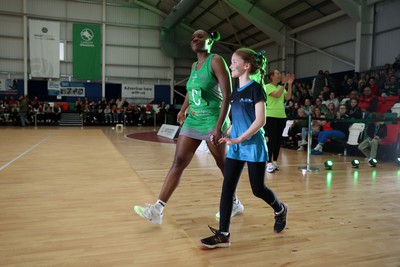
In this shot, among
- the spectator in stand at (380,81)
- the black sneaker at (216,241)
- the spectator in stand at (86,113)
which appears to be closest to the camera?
the black sneaker at (216,241)

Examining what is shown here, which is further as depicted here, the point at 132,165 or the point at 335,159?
the point at 335,159

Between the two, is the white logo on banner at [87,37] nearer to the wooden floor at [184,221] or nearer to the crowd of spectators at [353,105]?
the crowd of spectators at [353,105]

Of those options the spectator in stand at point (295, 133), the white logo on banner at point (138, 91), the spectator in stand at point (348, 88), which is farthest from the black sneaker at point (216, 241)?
the white logo on banner at point (138, 91)

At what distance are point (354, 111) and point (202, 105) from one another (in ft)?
20.8

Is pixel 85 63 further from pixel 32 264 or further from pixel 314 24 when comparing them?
pixel 32 264

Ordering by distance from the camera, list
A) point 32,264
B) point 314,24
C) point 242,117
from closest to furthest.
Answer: point 32,264 → point 242,117 → point 314,24

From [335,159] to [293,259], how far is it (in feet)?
17.5

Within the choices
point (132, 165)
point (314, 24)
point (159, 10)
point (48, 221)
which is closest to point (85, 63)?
point (159, 10)

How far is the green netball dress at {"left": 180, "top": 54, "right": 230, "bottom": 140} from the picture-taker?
2523 millimetres

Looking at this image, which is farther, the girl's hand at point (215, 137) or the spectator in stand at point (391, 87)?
the spectator in stand at point (391, 87)

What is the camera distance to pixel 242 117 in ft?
7.14

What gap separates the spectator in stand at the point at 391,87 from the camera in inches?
366

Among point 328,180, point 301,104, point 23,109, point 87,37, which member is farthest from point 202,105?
point 87,37

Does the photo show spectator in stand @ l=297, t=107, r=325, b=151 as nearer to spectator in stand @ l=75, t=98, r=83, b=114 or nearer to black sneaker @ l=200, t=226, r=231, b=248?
black sneaker @ l=200, t=226, r=231, b=248
